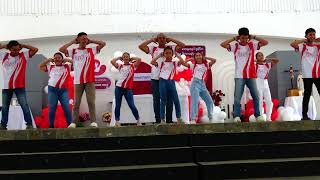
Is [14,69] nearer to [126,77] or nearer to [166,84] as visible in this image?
[126,77]

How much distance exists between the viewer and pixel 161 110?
22.9 feet

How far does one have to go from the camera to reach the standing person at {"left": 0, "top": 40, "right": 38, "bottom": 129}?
6.72 meters

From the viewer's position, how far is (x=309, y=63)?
670 cm

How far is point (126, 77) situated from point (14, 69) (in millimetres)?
1775

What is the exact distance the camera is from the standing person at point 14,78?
6719mm

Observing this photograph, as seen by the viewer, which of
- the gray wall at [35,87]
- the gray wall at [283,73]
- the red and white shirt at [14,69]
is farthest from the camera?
the gray wall at [283,73]

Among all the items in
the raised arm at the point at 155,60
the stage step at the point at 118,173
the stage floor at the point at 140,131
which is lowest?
the stage step at the point at 118,173

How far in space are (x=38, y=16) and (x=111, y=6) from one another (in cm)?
214

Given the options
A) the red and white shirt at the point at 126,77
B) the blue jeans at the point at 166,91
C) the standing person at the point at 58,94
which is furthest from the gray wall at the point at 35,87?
the blue jeans at the point at 166,91

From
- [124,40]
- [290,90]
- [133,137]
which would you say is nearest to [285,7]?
[290,90]

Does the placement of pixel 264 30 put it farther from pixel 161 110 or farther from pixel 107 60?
pixel 161 110

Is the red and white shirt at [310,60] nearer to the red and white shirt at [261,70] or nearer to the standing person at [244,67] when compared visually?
the standing person at [244,67]

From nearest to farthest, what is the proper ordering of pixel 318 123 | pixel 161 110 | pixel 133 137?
pixel 133 137, pixel 318 123, pixel 161 110

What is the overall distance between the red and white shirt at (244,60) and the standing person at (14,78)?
3.17m
